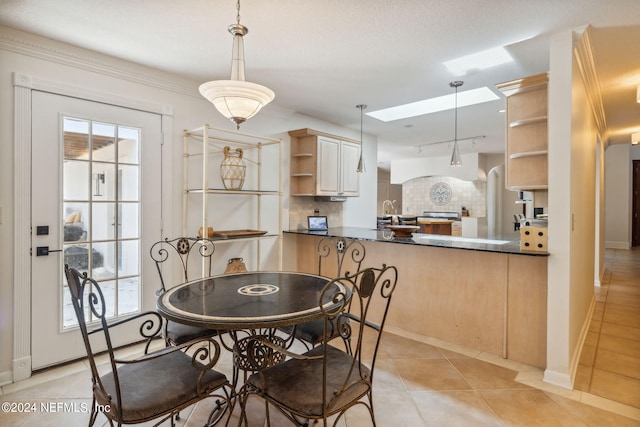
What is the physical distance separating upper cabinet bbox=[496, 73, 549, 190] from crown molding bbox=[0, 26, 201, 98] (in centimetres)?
283

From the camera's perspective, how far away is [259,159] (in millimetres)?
3930

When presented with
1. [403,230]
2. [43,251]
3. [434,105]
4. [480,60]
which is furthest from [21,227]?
[434,105]

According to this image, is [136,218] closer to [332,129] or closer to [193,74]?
[193,74]

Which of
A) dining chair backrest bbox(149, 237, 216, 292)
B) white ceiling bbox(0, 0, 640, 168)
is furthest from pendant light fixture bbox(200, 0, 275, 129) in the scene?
dining chair backrest bbox(149, 237, 216, 292)

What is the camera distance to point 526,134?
2734mm

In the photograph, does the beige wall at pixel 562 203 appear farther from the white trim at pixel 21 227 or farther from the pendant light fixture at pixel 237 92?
the white trim at pixel 21 227

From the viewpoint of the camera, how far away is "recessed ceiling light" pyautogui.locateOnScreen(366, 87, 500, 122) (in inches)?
150

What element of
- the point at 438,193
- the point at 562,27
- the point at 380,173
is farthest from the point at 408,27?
the point at 380,173

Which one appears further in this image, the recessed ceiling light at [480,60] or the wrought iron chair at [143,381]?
the recessed ceiling light at [480,60]

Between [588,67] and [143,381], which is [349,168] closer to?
[588,67]

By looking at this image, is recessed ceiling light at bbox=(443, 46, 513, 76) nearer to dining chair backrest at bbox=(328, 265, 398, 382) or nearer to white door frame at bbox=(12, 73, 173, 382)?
dining chair backrest at bbox=(328, 265, 398, 382)

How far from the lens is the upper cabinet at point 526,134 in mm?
2625

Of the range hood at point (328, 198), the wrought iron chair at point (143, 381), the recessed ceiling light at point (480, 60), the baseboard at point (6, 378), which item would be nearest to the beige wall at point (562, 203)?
the recessed ceiling light at point (480, 60)

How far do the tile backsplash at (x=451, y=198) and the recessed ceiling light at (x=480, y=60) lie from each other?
6536 mm
